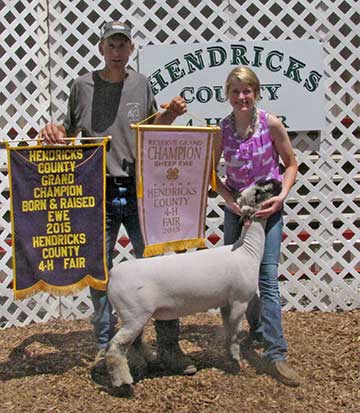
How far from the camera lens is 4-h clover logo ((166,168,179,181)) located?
383cm

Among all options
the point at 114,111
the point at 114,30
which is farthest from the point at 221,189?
the point at 114,30

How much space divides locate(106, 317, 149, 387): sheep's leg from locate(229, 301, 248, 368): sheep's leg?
0.55 metres

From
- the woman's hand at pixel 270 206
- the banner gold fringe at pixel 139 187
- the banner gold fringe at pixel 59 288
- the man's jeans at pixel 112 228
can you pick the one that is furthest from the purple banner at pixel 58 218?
the woman's hand at pixel 270 206

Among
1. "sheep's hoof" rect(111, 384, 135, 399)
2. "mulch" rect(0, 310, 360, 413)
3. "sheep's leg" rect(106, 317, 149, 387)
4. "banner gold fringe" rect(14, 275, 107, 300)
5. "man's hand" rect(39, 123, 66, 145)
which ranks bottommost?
"mulch" rect(0, 310, 360, 413)

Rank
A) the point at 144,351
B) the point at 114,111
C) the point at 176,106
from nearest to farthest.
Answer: the point at 176,106 → the point at 114,111 → the point at 144,351

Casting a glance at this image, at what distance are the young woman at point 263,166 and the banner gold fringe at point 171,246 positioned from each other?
0.29m

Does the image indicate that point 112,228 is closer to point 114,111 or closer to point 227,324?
point 114,111

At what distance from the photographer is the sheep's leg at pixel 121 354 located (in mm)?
3592

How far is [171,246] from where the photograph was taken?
391 cm

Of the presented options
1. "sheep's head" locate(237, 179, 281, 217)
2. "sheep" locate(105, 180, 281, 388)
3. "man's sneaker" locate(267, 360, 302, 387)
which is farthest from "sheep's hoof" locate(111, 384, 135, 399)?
"sheep's head" locate(237, 179, 281, 217)

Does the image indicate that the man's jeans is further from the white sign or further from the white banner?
the white sign

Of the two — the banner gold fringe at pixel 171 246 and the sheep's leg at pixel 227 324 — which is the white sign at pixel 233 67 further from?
the sheep's leg at pixel 227 324

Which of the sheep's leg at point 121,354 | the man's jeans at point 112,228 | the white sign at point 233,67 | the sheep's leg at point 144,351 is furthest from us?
the white sign at point 233,67

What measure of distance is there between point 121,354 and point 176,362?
50 centimetres
